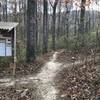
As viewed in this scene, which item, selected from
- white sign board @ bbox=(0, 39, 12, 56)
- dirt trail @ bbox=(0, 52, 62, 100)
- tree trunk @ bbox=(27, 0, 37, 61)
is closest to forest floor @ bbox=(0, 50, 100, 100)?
dirt trail @ bbox=(0, 52, 62, 100)

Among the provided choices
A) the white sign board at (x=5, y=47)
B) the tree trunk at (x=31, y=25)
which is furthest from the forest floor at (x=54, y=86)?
the tree trunk at (x=31, y=25)

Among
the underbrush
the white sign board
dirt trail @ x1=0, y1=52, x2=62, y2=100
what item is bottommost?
dirt trail @ x1=0, y1=52, x2=62, y2=100

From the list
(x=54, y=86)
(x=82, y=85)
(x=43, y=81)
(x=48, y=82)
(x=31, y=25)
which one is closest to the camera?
(x=82, y=85)

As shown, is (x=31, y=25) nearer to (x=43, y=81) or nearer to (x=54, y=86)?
(x=43, y=81)

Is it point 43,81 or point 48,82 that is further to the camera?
point 43,81

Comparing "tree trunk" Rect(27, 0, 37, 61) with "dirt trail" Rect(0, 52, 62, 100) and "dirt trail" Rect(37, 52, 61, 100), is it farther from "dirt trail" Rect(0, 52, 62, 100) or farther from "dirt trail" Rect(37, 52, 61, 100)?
"dirt trail" Rect(0, 52, 62, 100)

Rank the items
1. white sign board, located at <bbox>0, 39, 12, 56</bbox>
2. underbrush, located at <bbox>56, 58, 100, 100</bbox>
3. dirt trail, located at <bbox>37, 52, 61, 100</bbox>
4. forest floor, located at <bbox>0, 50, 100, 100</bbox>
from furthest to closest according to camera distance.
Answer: white sign board, located at <bbox>0, 39, 12, 56</bbox> < dirt trail, located at <bbox>37, 52, 61, 100</bbox> < forest floor, located at <bbox>0, 50, 100, 100</bbox> < underbrush, located at <bbox>56, 58, 100, 100</bbox>

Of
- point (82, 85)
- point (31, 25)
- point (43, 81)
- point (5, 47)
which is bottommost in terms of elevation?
point (43, 81)

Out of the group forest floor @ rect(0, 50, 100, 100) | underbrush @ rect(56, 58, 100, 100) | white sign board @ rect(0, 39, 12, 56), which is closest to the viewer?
underbrush @ rect(56, 58, 100, 100)

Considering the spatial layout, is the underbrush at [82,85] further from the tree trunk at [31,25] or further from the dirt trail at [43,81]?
the tree trunk at [31,25]

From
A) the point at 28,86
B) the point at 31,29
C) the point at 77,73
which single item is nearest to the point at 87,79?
the point at 77,73

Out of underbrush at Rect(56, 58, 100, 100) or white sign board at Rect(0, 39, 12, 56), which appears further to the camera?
white sign board at Rect(0, 39, 12, 56)

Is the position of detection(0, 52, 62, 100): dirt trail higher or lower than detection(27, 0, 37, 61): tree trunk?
lower

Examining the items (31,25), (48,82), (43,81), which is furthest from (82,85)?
(31,25)
